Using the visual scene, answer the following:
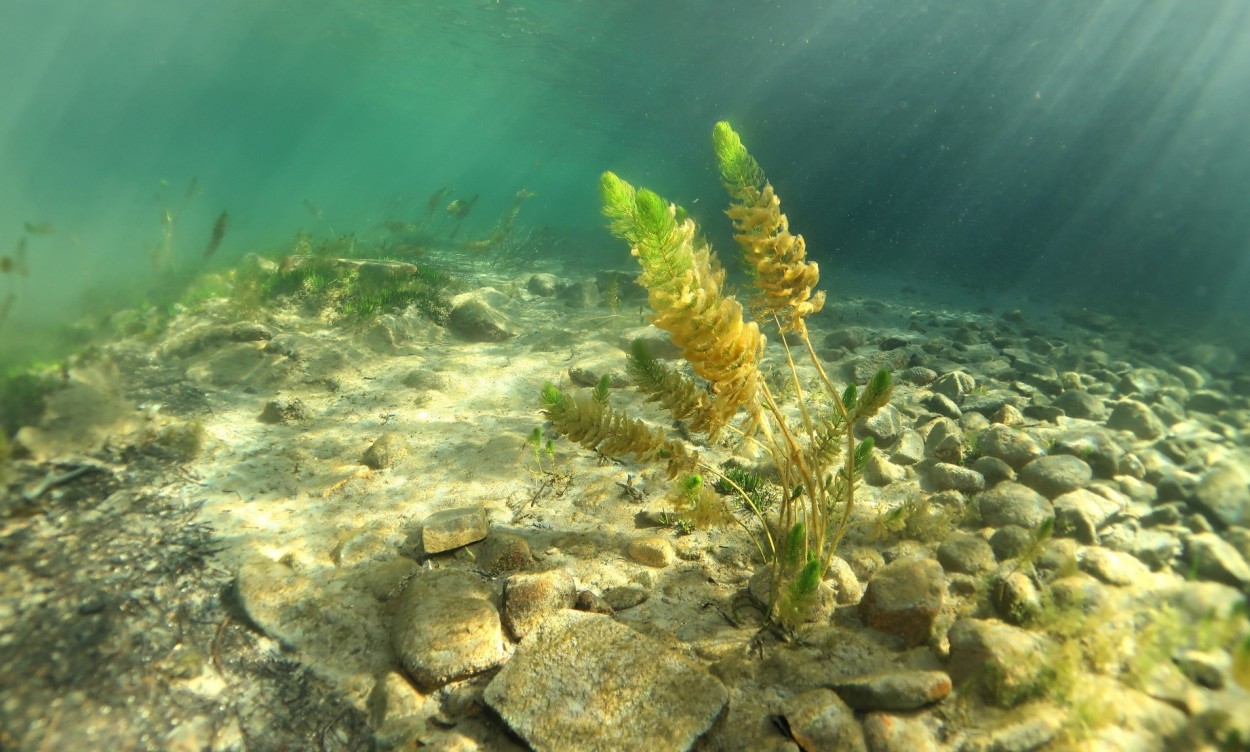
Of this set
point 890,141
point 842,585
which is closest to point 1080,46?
point 890,141

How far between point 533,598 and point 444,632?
489 millimetres

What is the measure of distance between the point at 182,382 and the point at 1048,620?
7641 millimetres

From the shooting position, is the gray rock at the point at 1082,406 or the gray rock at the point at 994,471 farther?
the gray rock at the point at 1082,406

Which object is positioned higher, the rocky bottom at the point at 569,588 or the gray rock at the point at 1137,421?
the gray rock at the point at 1137,421

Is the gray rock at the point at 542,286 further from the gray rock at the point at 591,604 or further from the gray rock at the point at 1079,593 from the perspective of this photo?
the gray rock at the point at 1079,593

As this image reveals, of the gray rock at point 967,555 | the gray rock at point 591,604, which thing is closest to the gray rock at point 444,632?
the gray rock at point 591,604

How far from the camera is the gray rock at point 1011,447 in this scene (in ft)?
14.2

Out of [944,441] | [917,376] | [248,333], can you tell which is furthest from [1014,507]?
[248,333]

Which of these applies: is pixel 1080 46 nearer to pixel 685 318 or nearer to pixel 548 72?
pixel 548 72

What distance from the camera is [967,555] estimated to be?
326 cm

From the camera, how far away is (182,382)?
575cm

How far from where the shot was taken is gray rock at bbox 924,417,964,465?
15.2ft

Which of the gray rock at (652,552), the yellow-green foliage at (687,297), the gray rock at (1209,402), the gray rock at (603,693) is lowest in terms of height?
the gray rock at (652,552)

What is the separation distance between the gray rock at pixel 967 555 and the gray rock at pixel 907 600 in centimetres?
41
